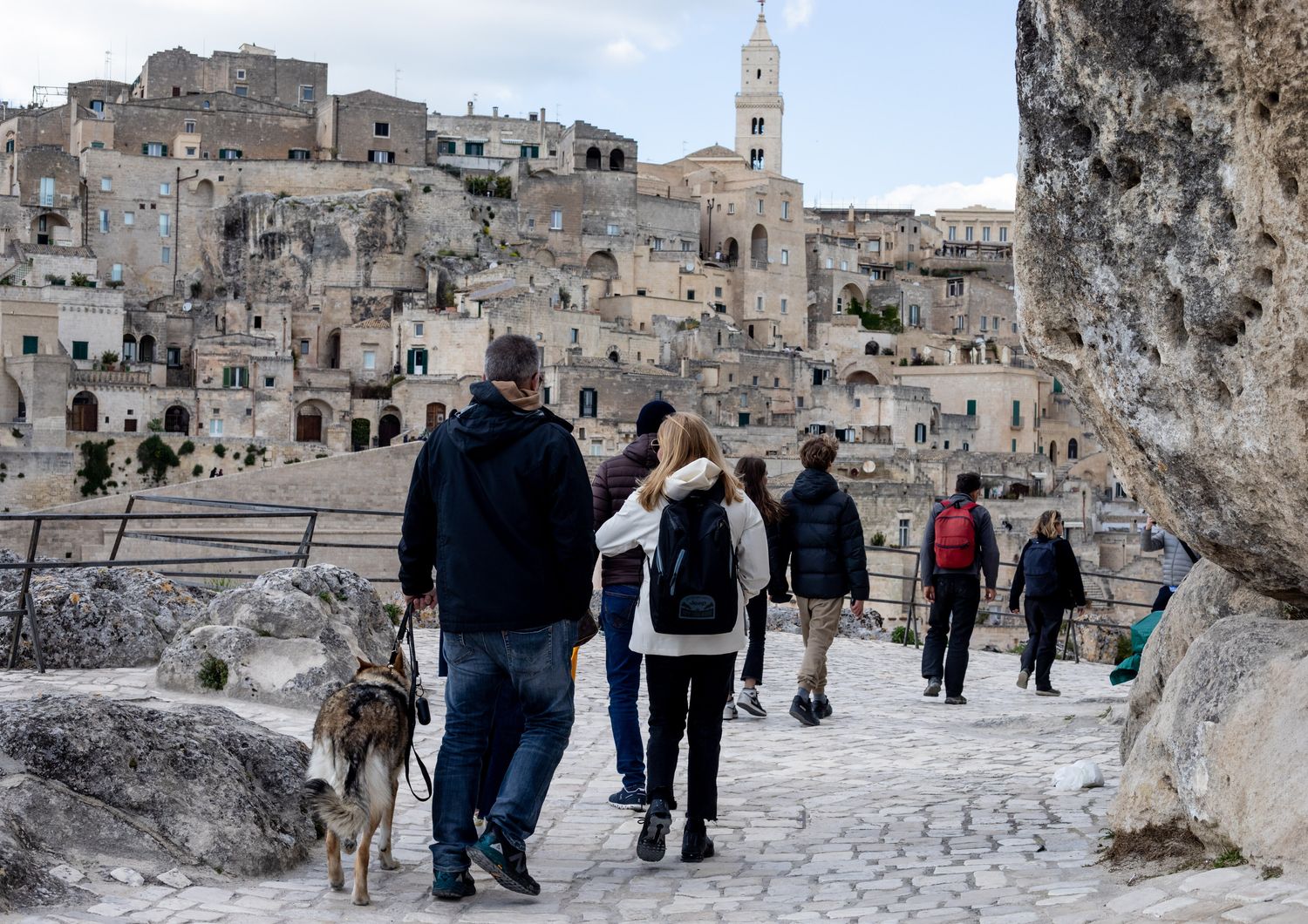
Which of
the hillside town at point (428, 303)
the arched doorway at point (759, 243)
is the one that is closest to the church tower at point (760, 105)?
the hillside town at point (428, 303)

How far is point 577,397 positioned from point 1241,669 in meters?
47.8

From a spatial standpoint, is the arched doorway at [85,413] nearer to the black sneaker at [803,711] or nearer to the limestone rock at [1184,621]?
the black sneaker at [803,711]

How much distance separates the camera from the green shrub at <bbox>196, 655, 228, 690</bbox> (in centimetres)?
800

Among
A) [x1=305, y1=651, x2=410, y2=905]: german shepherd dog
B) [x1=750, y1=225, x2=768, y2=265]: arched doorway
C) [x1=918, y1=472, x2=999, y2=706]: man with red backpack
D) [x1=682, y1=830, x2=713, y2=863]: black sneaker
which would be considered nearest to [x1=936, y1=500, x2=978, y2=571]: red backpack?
[x1=918, y1=472, x2=999, y2=706]: man with red backpack

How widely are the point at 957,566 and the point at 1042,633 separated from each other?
1253mm

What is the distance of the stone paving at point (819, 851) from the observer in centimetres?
460

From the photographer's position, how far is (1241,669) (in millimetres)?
4910

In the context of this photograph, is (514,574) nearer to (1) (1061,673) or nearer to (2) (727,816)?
(2) (727,816)

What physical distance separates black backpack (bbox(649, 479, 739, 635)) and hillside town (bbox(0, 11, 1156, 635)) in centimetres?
3628

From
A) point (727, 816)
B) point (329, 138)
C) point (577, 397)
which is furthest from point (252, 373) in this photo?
point (727, 816)

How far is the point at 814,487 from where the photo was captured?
30.6 ft

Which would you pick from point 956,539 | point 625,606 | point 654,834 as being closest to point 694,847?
point 654,834

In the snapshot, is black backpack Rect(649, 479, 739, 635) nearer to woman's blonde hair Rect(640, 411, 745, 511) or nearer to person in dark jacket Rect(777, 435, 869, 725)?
woman's blonde hair Rect(640, 411, 745, 511)

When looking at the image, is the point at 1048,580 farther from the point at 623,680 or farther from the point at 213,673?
the point at 213,673
